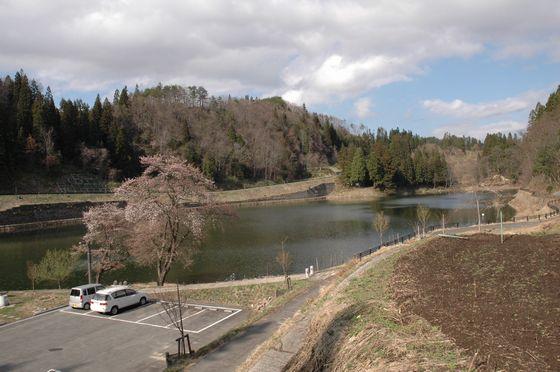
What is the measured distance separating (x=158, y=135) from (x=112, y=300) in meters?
91.7

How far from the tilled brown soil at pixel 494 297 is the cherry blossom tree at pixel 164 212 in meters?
15.1

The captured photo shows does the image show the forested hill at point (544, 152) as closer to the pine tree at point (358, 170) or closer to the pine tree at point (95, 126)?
the pine tree at point (358, 170)

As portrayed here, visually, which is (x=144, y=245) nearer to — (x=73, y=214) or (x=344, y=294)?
(x=344, y=294)

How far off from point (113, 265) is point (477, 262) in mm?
22384

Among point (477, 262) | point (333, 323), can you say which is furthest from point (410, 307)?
point (477, 262)

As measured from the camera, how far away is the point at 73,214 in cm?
6350

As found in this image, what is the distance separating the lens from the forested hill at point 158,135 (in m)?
74.4

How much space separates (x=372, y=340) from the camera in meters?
7.48

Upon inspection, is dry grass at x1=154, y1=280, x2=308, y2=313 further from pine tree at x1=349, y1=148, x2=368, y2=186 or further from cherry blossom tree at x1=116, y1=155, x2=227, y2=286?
pine tree at x1=349, y1=148, x2=368, y2=186

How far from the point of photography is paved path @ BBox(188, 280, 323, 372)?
1103 centimetres

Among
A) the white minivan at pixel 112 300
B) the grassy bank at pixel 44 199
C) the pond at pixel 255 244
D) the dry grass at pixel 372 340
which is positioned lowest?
the pond at pixel 255 244

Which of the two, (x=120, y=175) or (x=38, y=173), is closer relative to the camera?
(x=38, y=173)

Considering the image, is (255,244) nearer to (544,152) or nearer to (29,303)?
(29,303)

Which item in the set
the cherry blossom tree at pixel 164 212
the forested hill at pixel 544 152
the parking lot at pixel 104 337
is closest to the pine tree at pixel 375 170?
the forested hill at pixel 544 152
